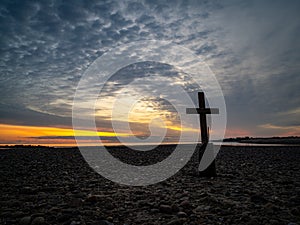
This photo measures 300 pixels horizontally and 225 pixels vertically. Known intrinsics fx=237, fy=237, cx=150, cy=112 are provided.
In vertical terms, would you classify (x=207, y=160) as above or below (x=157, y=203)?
above

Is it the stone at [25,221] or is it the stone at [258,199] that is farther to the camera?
the stone at [258,199]

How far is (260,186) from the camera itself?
8.65m

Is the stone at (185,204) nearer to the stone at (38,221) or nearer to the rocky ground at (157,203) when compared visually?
the rocky ground at (157,203)

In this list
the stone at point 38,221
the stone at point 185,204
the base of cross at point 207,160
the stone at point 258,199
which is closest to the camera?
the stone at point 38,221

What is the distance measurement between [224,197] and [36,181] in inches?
307

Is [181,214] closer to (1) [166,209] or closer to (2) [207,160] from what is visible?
(1) [166,209]

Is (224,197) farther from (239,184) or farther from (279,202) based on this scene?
(239,184)

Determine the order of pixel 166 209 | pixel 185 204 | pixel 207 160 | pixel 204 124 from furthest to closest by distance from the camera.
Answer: pixel 204 124
pixel 207 160
pixel 185 204
pixel 166 209

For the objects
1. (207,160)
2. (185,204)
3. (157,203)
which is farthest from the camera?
(207,160)

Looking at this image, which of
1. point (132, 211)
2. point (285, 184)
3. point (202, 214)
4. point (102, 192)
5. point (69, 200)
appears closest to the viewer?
point (202, 214)

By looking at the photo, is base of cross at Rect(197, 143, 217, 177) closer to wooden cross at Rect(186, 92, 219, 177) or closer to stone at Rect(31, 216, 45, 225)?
Result: wooden cross at Rect(186, 92, 219, 177)

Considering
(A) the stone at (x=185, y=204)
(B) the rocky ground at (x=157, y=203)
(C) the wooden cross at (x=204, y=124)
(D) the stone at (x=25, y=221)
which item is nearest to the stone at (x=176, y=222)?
(B) the rocky ground at (x=157, y=203)

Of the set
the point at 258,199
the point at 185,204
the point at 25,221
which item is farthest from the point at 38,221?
the point at 258,199

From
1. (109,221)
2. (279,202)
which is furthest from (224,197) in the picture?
(109,221)
